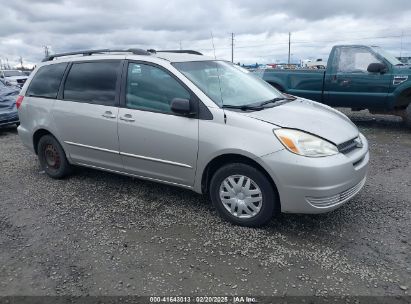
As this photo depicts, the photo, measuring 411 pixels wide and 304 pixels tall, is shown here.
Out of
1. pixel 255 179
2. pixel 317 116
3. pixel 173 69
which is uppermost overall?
pixel 173 69

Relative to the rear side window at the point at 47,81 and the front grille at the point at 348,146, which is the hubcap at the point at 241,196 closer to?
the front grille at the point at 348,146

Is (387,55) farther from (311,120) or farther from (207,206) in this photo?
(207,206)

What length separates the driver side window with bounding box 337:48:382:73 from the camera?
8.45 meters

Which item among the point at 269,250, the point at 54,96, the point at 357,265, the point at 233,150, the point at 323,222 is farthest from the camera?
the point at 54,96

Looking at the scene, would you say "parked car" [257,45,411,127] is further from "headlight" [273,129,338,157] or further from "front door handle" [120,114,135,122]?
"front door handle" [120,114,135,122]

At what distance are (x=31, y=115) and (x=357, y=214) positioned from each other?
14.7 ft

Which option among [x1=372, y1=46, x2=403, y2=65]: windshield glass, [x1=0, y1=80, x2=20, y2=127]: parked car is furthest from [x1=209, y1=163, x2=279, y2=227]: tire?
[x1=0, y1=80, x2=20, y2=127]: parked car

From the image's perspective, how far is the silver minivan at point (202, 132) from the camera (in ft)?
11.3

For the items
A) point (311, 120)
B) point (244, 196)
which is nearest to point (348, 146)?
point (311, 120)

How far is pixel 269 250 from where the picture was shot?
338 centimetres

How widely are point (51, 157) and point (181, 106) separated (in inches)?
104

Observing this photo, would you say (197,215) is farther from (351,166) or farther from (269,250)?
(351,166)

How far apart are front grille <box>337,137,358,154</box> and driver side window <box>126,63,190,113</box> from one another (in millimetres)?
1587

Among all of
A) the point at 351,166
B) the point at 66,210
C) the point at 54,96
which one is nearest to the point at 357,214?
the point at 351,166
